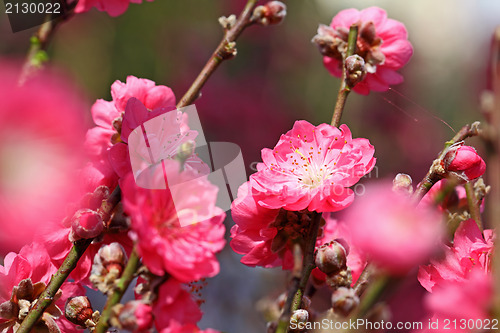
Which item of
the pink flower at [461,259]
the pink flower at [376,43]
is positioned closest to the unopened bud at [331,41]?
the pink flower at [376,43]

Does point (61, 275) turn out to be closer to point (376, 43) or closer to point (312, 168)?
point (312, 168)

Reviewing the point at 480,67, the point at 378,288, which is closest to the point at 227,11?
the point at 480,67

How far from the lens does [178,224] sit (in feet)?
1.26

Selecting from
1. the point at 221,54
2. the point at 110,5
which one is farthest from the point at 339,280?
the point at 110,5

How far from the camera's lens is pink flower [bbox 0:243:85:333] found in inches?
17.6

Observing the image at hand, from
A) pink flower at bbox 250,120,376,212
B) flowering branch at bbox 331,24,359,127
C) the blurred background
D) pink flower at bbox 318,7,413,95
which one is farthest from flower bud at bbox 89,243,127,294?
the blurred background

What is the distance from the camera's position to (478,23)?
1.50 metres

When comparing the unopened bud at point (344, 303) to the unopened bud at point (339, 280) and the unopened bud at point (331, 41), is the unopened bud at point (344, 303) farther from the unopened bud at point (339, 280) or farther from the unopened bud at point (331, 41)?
the unopened bud at point (331, 41)

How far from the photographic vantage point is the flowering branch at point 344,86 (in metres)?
0.51

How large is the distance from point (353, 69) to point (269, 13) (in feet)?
0.40

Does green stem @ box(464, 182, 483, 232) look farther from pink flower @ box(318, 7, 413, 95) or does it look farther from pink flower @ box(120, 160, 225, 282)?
pink flower @ box(120, 160, 225, 282)

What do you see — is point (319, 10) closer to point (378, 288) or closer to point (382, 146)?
point (382, 146)

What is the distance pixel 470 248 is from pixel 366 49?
0.85ft

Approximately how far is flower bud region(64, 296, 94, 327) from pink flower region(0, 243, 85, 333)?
0.02 m
